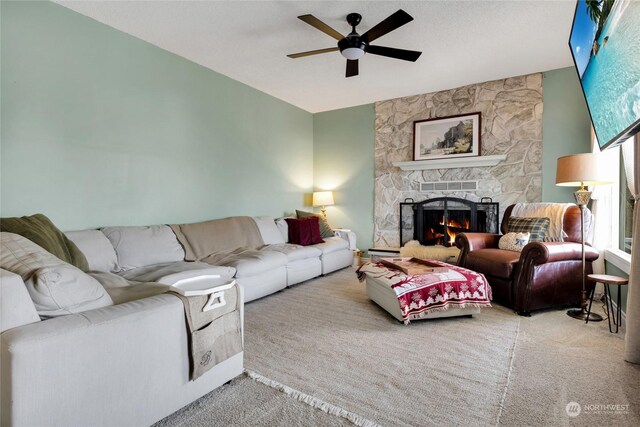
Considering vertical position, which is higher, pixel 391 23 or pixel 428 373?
pixel 391 23

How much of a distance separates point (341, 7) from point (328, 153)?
3.20 m

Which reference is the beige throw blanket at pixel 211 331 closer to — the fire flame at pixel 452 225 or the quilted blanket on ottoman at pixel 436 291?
the quilted blanket on ottoman at pixel 436 291

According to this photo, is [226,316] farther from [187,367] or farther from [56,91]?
[56,91]

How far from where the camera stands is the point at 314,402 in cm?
169

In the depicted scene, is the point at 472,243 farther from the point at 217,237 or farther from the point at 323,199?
the point at 217,237

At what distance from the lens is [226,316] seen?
1.77 meters

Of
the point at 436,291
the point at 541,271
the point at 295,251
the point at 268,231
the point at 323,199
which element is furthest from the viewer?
the point at 323,199

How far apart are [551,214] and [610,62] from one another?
8.08ft

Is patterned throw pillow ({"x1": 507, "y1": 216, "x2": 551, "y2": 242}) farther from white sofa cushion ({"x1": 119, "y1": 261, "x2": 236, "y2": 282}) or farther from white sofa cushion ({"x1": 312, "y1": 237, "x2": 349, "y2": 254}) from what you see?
white sofa cushion ({"x1": 119, "y1": 261, "x2": 236, "y2": 282})

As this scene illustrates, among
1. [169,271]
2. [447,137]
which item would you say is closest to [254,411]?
[169,271]

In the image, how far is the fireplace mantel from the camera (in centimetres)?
448

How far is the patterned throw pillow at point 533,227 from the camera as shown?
11.3 ft

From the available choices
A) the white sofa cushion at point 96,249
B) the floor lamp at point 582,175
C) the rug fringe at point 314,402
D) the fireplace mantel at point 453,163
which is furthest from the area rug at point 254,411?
the fireplace mantel at point 453,163

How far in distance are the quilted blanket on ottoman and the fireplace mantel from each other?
229cm
